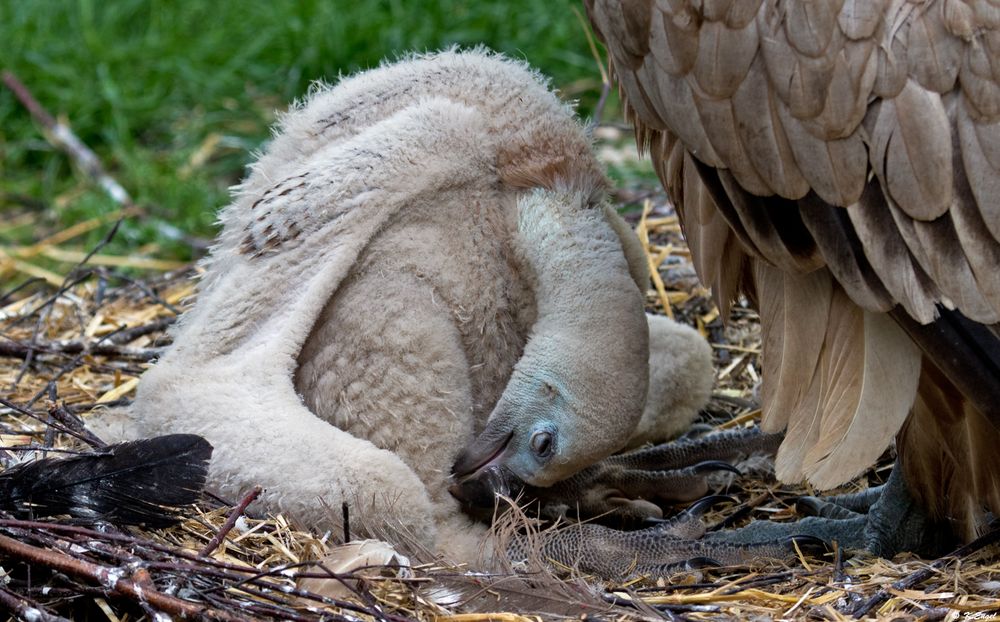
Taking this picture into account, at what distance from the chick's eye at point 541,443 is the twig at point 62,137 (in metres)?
4.04

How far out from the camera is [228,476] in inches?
118

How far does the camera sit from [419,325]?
3150 millimetres

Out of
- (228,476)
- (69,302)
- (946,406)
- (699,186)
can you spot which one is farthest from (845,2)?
(69,302)

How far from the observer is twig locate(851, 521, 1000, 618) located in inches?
106

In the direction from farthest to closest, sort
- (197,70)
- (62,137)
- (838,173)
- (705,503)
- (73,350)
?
(197,70), (62,137), (73,350), (705,503), (838,173)

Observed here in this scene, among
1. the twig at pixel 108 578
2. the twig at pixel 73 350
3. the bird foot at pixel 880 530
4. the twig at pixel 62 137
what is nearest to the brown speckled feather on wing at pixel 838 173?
the bird foot at pixel 880 530

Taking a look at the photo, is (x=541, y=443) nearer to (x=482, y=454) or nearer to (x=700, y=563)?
(x=482, y=454)

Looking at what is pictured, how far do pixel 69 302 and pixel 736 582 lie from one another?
2741 mm

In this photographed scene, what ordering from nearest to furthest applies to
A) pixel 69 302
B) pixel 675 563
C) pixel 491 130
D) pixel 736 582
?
1. pixel 736 582
2. pixel 675 563
3. pixel 491 130
4. pixel 69 302

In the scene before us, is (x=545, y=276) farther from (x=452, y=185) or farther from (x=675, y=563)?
(x=675, y=563)

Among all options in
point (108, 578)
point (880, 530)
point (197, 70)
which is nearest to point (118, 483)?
point (108, 578)

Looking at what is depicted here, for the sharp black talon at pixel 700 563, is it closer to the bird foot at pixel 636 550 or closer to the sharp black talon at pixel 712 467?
the bird foot at pixel 636 550

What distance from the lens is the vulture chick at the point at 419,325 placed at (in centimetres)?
303

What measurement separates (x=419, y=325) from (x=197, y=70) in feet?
14.5
